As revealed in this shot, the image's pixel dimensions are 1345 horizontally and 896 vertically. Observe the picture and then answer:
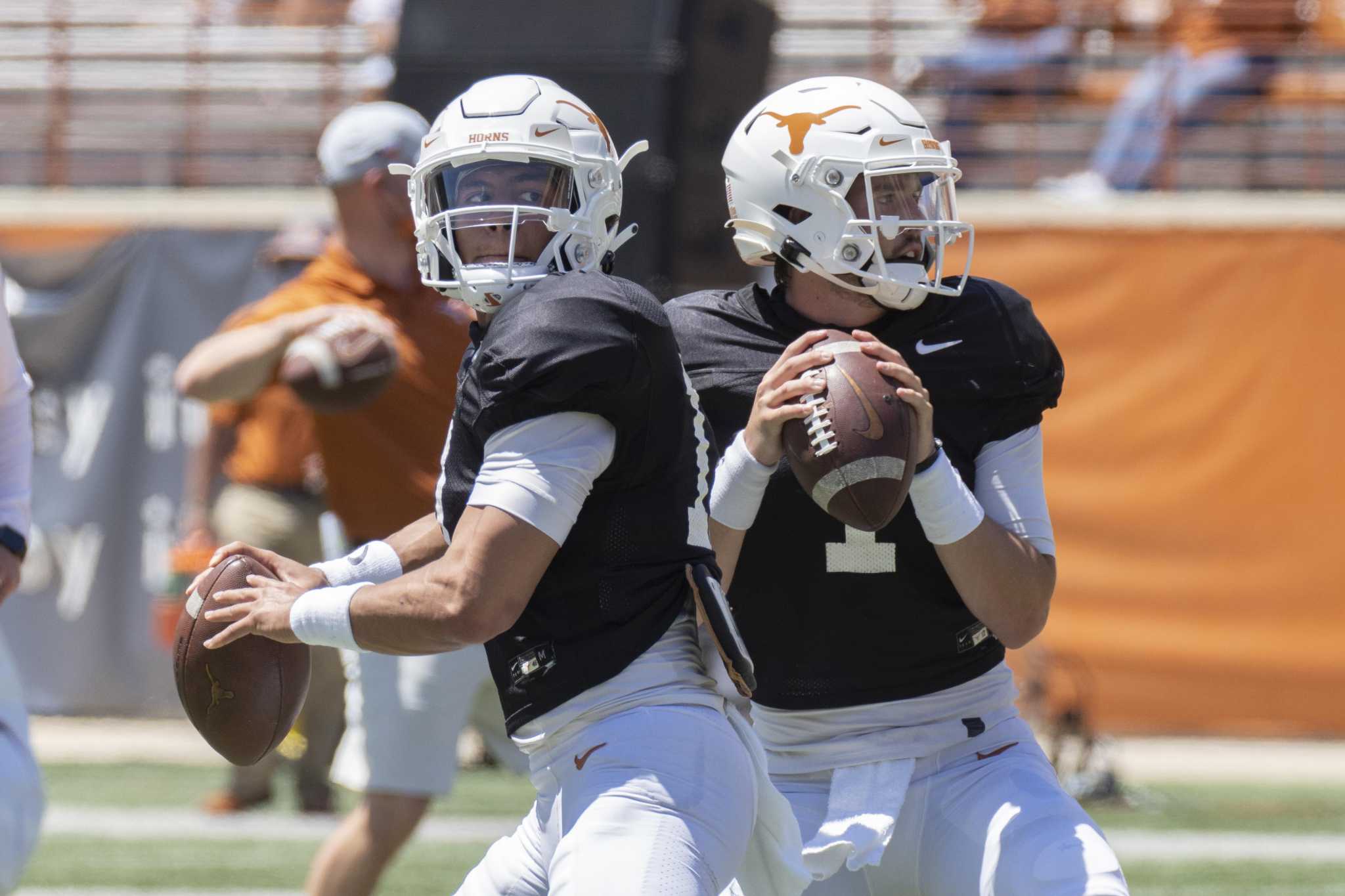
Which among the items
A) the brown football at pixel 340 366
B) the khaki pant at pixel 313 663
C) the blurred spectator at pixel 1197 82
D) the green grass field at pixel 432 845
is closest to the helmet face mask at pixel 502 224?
the brown football at pixel 340 366

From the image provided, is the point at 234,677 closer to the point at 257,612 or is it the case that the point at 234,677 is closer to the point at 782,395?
the point at 257,612

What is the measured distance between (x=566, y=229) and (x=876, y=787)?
3.13 feet

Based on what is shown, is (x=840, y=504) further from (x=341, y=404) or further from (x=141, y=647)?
(x=141, y=647)

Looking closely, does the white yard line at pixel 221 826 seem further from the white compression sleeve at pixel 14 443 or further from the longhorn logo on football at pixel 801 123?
the longhorn logo on football at pixel 801 123

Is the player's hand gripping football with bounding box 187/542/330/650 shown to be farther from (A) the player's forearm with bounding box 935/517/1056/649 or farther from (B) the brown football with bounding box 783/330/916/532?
(A) the player's forearm with bounding box 935/517/1056/649

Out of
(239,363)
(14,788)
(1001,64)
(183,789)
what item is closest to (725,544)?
(14,788)

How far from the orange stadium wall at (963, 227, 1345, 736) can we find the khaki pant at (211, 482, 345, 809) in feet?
11.8

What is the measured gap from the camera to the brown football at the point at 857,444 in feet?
8.30

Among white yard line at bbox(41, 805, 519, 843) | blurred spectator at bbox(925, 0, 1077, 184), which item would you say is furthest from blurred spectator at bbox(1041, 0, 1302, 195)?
white yard line at bbox(41, 805, 519, 843)

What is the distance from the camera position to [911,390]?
2602 mm

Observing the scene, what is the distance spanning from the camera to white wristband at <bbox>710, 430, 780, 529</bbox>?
270 cm

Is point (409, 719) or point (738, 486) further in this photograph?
point (409, 719)

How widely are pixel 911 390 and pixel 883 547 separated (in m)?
0.34

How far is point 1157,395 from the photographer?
28.6ft
